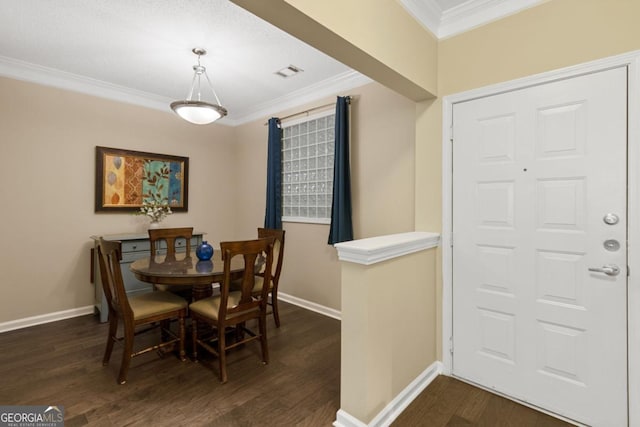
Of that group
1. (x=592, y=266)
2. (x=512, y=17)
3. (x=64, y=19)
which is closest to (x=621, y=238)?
(x=592, y=266)

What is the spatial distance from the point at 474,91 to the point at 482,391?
2.06 metres

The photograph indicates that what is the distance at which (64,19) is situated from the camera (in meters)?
2.34

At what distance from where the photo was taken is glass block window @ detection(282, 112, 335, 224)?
352 cm

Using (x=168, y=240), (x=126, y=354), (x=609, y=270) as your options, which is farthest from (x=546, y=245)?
(x=168, y=240)

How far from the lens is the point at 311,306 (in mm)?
3684

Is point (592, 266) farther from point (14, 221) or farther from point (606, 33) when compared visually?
point (14, 221)

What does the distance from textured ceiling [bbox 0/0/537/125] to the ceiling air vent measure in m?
0.06

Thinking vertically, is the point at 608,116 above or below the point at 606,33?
below

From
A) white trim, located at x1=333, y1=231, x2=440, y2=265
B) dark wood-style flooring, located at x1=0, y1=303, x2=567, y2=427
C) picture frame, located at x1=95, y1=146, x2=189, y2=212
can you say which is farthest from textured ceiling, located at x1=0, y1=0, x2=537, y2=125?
dark wood-style flooring, located at x1=0, y1=303, x2=567, y2=427

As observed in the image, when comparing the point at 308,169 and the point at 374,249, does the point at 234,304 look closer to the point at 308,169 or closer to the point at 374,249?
the point at 374,249

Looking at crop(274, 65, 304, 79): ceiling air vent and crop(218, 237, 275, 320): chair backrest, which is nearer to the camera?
crop(218, 237, 275, 320): chair backrest

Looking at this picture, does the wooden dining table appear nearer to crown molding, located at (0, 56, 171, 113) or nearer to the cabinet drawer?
the cabinet drawer

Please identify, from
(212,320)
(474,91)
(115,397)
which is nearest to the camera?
(115,397)

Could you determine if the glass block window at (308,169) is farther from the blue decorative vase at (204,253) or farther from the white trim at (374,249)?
the white trim at (374,249)
